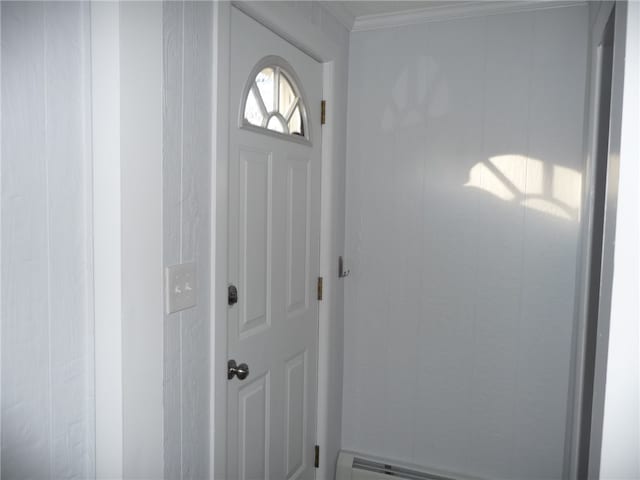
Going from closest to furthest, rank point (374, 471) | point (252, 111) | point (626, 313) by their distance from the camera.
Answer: point (626, 313) < point (252, 111) < point (374, 471)

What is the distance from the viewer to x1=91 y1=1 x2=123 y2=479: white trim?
3.54 feet

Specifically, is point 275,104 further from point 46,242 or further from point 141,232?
point 46,242

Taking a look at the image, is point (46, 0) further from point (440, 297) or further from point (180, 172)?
point (440, 297)

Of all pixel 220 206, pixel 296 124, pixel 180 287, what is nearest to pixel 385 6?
pixel 296 124

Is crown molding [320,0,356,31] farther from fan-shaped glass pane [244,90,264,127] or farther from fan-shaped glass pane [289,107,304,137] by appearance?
fan-shaped glass pane [244,90,264,127]

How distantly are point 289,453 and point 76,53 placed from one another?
1673mm

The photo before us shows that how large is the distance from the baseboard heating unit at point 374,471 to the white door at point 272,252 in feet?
0.63

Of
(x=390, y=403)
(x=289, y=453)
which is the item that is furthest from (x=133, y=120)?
(x=390, y=403)

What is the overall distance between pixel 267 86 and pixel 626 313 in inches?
56.5

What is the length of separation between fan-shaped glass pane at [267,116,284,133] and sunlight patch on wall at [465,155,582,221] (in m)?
0.88

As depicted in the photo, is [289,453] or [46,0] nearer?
[46,0]

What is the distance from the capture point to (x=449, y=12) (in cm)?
218

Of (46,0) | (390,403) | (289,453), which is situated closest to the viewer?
(46,0)

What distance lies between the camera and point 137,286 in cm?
115
